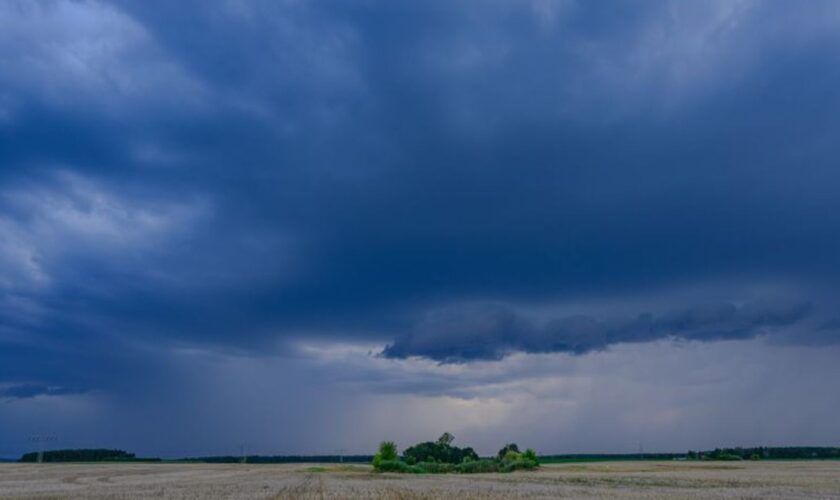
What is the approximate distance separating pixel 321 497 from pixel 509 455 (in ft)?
248

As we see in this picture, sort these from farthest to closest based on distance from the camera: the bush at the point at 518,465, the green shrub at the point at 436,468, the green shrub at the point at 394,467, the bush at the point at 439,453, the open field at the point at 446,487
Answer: the bush at the point at 439,453 → the green shrub at the point at 436,468 → the green shrub at the point at 394,467 → the bush at the point at 518,465 → the open field at the point at 446,487

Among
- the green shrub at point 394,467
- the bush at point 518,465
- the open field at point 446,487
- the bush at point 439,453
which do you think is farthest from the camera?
the bush at point 439,453

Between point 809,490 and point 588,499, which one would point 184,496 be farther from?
point 809,490

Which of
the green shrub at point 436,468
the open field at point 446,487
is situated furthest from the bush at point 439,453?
the open field at point 446,487

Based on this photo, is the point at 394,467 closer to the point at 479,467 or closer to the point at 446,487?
the point at 479,467

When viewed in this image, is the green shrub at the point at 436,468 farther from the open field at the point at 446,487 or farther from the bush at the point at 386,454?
the open field at the point at 446,487

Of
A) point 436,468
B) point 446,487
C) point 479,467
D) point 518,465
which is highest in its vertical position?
point 518,465

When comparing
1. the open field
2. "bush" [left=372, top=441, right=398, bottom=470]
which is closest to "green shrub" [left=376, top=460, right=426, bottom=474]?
"bush" [left=372, top=441, right=398, bottom=470]

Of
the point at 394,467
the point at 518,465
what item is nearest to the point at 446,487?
the point at 394,467

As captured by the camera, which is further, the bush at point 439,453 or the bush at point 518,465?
the bush at point 439,453

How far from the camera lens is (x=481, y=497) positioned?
3712 cm

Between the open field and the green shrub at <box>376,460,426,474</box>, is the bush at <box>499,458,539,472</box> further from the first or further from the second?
the open field

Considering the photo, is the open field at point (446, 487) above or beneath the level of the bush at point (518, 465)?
beneath

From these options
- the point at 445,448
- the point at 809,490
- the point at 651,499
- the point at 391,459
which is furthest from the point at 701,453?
the point at 651,499
